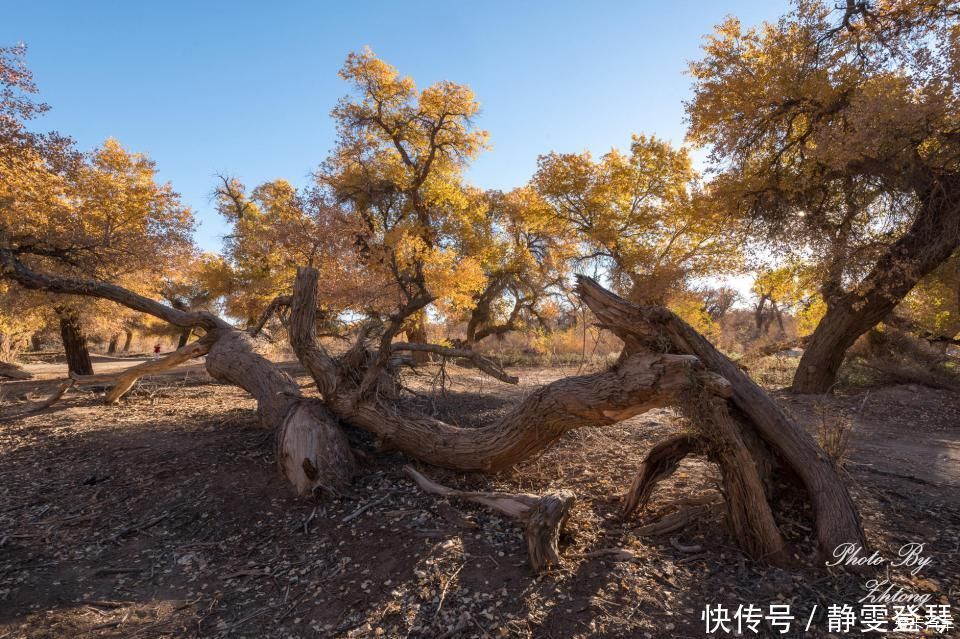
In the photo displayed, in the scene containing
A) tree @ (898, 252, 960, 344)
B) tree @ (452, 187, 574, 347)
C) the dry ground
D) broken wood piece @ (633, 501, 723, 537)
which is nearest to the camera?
the dry ground

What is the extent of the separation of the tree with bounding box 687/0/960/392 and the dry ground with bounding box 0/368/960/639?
4480 mm

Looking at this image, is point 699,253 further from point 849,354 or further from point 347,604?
point 347,604

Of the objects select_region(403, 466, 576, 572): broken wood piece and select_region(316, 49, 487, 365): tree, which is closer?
select_region(403, 466, 576, 572): broken wood piece

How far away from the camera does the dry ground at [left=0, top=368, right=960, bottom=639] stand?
108 inches

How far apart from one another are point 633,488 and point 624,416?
0.70m

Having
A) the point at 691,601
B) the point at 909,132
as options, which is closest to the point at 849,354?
the point at 909,132

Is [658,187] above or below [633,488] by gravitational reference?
above

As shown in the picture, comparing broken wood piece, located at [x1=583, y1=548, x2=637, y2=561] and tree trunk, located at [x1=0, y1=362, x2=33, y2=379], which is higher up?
tree trunk, located at [x1=0, y1=362, x2=33, y2=379]

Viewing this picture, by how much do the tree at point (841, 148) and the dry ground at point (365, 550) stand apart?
14.7 ft

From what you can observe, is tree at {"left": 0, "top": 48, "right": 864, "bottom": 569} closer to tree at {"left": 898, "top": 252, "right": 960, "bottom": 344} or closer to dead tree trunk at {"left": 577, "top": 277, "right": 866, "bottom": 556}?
dead tree trunk at {"left": 577, "top": 277, "right": 866, "bottom": 556}

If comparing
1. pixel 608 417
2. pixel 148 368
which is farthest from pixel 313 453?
pixel 148 368

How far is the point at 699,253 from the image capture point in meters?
15.0

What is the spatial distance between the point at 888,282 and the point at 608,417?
850 centimetres

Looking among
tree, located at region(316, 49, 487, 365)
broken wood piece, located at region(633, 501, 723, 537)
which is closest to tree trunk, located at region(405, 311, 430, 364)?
tree, located at region(316, 49, 487, 365)
